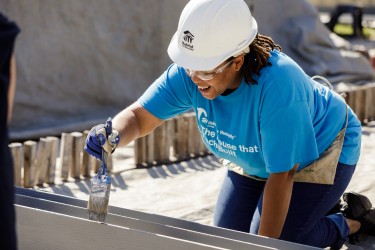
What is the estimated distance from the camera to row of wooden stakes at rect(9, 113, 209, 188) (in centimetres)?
496

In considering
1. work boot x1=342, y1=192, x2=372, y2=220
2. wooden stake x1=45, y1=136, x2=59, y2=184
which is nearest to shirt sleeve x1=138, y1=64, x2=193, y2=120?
work boot x1=342, y1=192, x2=372, y2=220

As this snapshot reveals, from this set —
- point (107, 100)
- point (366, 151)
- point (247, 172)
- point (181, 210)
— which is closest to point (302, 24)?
point (107, 100)

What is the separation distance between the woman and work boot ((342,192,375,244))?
0.80 ft

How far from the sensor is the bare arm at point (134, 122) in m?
3.29

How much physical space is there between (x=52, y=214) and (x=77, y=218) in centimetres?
10

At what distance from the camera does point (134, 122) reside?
3342mm

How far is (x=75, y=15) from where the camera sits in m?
6.97

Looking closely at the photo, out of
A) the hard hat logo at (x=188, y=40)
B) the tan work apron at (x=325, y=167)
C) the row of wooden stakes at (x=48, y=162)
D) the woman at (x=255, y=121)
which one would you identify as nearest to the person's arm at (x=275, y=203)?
the woman at (x=255, y=121)

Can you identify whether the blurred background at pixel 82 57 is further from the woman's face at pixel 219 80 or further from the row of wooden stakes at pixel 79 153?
the woman's face at pixel 219 80

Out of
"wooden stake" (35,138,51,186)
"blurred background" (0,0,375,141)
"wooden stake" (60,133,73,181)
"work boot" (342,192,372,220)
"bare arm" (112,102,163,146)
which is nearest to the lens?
"bare arm" (112,102,163,146)

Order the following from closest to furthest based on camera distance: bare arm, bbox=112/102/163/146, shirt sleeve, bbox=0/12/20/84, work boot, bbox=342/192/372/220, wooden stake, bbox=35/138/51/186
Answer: shirt sleeve, bbox=0/12/20/84 → bare arm, bbox=112/102/163/146 → work boot, bbox=342/192/372/220 → wooden stake, bbox=35/138/51/186

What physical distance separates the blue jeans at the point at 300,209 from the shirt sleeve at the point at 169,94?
1.57 feet

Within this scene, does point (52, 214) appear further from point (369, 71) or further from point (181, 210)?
point (369, 71)

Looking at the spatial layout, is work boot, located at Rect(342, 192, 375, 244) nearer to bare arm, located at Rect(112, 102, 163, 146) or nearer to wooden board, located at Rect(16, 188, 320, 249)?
bare arm, located at Rect(112, 102, 163, 146)
